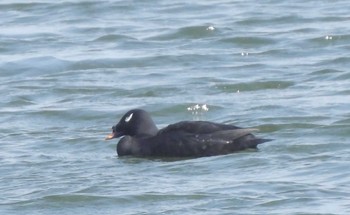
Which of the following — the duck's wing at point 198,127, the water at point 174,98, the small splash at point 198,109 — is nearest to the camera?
the water at point 174,98

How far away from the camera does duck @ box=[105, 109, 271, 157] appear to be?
14.8 meters

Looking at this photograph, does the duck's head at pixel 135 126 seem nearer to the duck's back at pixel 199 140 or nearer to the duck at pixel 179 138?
the duck at pixel 179 138

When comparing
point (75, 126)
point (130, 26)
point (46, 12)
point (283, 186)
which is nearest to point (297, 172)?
point (283, 186)

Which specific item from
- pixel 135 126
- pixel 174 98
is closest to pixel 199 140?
pixel 135 126

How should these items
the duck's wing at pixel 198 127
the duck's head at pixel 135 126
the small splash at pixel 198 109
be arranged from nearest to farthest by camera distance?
the duck's wing at pixel 198 127 → the duck's head at pixel 135 126 → the small splash at pixel 198 109

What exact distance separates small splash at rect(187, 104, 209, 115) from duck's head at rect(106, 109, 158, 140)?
1899 mm

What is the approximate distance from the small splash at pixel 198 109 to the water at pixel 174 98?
22mm

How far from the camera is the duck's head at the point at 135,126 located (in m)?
15.4

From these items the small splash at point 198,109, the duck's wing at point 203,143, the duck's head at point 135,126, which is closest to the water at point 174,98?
the small splash at point 198,109

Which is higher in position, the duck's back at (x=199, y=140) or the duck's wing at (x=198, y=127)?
the duck's wing at (x=198, y=127)

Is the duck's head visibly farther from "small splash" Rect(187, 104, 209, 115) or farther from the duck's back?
"small splash" Rect(187, 104, 209, 115)

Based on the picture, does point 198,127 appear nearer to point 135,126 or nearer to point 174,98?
point 135,126

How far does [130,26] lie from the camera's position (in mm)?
24812

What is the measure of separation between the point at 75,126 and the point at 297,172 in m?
3.96
